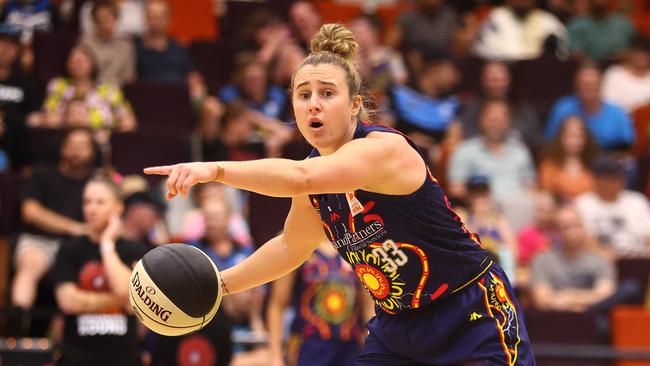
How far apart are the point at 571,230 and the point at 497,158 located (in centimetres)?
126

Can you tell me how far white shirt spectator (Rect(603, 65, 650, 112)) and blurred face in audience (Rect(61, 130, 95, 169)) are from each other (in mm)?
5252

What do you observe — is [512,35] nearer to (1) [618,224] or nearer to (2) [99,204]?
(1) [618,224]

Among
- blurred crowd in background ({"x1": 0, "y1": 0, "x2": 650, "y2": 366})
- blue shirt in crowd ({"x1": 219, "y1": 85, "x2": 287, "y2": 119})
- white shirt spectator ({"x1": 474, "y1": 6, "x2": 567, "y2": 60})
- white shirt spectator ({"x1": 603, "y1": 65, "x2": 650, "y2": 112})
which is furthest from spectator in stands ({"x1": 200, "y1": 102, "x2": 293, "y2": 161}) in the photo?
white shirt spectator ({"x1": 603, "y1": 65, "x2": 650, "y2": 112})

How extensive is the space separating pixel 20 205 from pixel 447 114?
12.7ft

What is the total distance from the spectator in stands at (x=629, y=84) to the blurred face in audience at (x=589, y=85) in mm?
829

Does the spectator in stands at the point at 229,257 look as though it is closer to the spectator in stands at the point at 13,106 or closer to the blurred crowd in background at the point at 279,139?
the blurred crowd in background at the point at 279,139

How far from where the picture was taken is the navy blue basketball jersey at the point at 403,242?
383 cm

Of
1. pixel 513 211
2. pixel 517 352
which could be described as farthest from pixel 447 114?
pixel 517 352

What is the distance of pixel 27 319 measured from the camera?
7.32 m

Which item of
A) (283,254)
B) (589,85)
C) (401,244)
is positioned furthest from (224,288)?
(589,85)

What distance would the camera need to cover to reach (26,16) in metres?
9.77

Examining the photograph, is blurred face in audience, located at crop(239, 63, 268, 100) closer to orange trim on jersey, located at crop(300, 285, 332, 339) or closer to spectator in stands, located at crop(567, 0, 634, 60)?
orange trim on jersey, located at crop(300, 285, 332, 339)

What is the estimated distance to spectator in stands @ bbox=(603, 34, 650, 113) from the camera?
1053cm

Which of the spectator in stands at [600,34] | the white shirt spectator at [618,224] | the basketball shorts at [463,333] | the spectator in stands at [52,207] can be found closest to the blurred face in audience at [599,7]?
the spectator in stands at [600,34]
